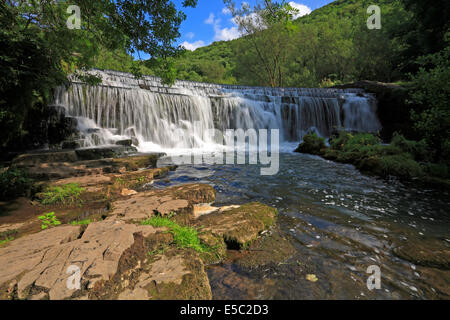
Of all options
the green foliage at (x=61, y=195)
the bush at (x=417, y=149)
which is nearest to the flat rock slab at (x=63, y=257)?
the green foliage at (x=61, y=195)

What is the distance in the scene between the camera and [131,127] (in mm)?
12477

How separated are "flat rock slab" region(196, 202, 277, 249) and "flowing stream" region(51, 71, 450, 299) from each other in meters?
0.31

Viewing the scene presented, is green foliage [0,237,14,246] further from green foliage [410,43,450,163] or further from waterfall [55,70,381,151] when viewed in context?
green foliage [410,43,450,163]

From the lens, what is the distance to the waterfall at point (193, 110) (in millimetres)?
11539

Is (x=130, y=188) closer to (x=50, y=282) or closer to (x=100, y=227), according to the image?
(x=100, y=227)

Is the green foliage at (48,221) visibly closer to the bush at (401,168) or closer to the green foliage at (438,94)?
the bush at (401,168)

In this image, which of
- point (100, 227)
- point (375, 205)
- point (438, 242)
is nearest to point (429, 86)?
point (375, 205)

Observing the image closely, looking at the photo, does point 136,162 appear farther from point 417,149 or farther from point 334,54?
point 334,54

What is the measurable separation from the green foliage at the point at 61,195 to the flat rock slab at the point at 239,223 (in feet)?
9.06

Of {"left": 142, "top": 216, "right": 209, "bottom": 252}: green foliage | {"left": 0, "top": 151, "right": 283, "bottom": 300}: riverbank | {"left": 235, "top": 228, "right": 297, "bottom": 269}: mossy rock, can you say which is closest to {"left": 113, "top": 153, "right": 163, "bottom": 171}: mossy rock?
{"left": 0, "top": 151, "right": 283, "bottom": 300}: riverbank

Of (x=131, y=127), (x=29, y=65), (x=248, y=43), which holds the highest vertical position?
(x=248, y=43)

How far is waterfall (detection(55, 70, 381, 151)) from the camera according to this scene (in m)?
11.5

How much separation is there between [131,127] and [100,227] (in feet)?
36.3

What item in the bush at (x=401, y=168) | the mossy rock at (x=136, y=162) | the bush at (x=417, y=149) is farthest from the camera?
the bush at (x=417, y=149)
